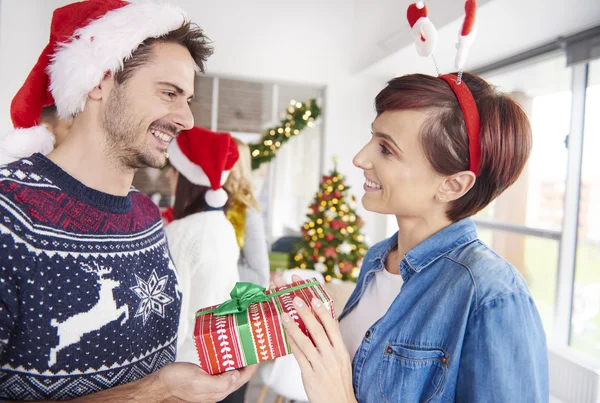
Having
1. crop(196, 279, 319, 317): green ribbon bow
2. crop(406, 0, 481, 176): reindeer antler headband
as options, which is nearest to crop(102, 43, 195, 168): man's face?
crop(196, 279, 319, 317): green ribbon bow

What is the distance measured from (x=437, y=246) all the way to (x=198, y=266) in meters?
1.19

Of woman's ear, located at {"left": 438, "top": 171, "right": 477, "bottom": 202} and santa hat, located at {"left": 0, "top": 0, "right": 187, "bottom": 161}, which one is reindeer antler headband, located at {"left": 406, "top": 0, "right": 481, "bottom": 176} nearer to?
woman's ear, located at {"left": 438, "top": 171, "right": 477, "bottom": 202}

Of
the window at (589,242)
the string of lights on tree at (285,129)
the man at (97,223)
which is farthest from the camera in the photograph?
the string of lights on tree at (285,129)

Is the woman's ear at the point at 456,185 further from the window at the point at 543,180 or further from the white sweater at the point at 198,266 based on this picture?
the window at the point at 543,180

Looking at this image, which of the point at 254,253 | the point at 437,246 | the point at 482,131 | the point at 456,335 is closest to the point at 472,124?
the point at 482,131

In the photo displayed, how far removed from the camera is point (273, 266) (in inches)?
189

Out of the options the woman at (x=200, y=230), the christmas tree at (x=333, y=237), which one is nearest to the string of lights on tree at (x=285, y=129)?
the christmas tree at (x=333, y=237)

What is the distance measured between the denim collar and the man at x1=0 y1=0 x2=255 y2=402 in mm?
495

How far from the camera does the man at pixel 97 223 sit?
0.97m

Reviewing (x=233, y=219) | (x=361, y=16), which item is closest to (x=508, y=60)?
(x=361, y=16)

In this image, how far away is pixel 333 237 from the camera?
417cm

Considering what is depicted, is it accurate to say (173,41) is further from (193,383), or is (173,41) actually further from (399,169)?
(193,383)

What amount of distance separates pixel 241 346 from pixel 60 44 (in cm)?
98

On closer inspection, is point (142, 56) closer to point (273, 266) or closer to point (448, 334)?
point (448, 334)
